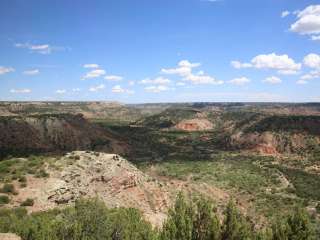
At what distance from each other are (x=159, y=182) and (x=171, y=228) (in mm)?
35680

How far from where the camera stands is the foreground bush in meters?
22.5

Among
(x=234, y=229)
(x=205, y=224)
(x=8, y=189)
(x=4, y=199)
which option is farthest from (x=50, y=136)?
(x=234, y=229)

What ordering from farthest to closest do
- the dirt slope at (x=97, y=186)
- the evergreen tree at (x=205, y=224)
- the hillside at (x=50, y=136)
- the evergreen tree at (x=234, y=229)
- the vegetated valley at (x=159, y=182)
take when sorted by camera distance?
1. the hillside at (x=50, y=136)
2. the dirt slope at (x=97, y=186)
3. the vegetated valley at (x=159, y=182)
4. the evergreen tree at (x=234, y=229)
5. the evergreen tree at (x=205, y=224)

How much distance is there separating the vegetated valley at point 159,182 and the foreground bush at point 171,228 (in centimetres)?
7

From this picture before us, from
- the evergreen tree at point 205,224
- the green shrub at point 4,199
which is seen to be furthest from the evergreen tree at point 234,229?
the green shrub at point 4,199

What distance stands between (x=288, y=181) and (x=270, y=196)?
53.9ft

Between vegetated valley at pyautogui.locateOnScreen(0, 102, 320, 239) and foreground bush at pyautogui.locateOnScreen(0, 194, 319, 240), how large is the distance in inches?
2.6

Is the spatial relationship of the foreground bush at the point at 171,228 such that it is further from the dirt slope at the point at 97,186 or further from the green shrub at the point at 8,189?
the dirt slope at the point at 97,186

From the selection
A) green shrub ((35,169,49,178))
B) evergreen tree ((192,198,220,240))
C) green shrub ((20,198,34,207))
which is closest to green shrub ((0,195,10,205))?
green shrub ((20,198,34,207))

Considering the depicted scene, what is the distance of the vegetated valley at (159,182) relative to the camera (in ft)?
78.5

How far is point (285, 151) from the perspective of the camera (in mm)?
119125

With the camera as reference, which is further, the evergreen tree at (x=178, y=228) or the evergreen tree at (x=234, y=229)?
the evergreen tree at (x=234, y=229)

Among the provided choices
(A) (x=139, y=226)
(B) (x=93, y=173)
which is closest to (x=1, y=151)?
(B) (x=93, y=173)

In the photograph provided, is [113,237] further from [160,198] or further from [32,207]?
[160,198]
